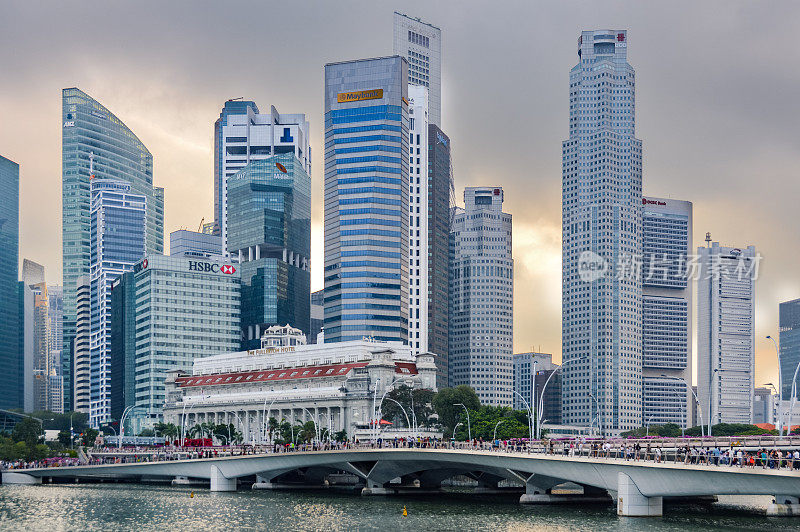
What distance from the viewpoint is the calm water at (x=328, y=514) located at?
98.4 metres

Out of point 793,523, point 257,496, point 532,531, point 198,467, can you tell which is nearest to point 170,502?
point 257,496

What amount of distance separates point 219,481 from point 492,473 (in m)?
40.6

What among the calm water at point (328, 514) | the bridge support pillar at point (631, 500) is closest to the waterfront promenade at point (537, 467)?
the bridge support pillar at point (631, 500)

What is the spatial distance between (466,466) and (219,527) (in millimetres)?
41855

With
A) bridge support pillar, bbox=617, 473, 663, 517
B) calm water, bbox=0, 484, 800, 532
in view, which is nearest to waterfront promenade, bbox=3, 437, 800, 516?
bridge support pillar, bbox=617, 473, 663, 517

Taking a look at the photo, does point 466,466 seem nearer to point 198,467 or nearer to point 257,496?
point 257,496

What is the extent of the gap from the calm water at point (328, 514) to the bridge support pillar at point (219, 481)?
11.8ft

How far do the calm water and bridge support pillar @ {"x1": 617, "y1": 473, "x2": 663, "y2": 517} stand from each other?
121 cm

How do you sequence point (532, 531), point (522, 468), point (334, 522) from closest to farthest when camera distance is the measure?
point (532, 531) < point (334, 522) < point (522, 468)

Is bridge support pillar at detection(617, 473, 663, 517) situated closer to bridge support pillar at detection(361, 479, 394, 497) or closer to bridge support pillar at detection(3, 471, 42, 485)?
bridge support pillar at detection(361, 479, 394, 497)

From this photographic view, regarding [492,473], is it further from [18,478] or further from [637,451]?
[18,478]

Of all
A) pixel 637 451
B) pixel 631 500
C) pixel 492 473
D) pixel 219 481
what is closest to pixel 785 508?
pixel 631 500

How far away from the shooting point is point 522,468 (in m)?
114

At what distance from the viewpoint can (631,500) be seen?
9912cm
